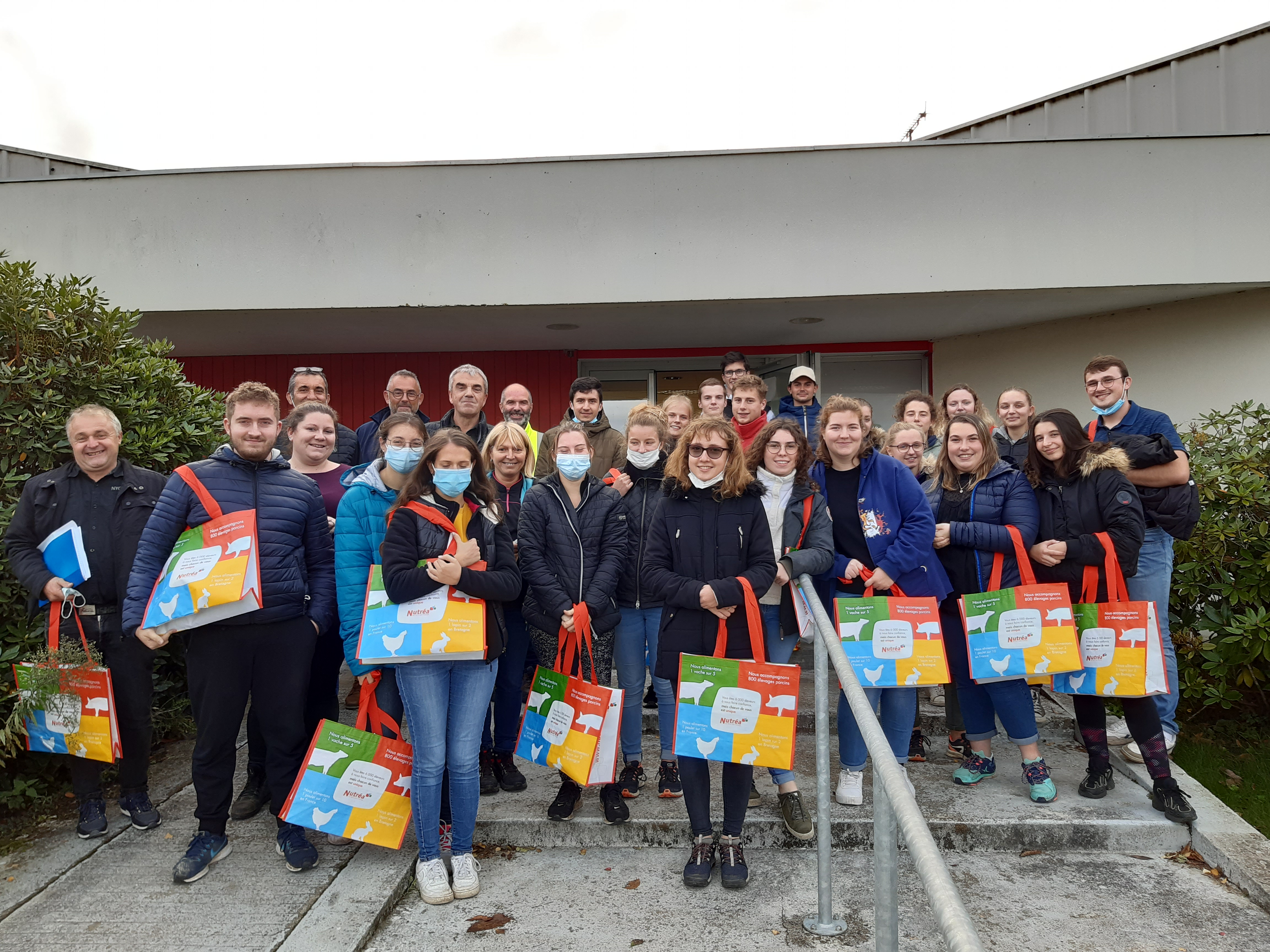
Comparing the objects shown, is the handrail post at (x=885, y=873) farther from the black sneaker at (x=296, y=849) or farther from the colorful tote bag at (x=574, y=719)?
Result: the black sneaker at (x=296, y=849)

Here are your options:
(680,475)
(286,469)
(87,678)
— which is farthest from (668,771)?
(87,678)

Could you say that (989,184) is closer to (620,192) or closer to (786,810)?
(620,192)

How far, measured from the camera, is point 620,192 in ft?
25.2

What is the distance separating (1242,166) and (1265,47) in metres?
2.15

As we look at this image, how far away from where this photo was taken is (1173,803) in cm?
327

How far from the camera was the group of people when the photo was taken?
2979 mm

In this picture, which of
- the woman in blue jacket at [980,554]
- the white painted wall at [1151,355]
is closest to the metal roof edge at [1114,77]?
the white painted wall at [1151,355]

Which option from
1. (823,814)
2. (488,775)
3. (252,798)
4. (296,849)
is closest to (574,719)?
(488,775)

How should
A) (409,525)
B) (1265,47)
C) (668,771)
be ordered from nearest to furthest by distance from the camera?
1. (409,525)
2. (668,771)
3. (1265,47)

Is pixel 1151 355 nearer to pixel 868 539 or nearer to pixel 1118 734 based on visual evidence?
pixel 1118 734

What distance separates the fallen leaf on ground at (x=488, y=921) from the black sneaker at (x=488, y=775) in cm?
79

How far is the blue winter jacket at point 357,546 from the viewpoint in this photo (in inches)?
122

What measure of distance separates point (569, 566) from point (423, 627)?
76 centimetres

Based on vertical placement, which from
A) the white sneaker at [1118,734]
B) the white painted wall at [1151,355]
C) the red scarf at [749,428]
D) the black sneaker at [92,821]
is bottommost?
the black sneaker at [92,821]
